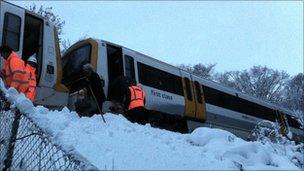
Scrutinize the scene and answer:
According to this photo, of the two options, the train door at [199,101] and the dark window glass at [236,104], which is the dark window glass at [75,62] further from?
the dark window glass at [236,104]

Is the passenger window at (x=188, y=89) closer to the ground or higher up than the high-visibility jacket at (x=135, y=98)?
higher up

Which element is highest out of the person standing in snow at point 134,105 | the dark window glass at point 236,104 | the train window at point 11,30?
the dark window glass at point 236,104

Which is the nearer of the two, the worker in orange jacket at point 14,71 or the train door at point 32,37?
the worker in orange jacket at point 14,71

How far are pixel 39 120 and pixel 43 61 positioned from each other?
23.7 feet

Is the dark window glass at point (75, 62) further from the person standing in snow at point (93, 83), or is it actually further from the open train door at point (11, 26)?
the person standing in snow at point (93, 83)

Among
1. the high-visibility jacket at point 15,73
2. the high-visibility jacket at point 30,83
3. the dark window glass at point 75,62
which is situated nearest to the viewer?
the high-visibility jacket at point 15,73

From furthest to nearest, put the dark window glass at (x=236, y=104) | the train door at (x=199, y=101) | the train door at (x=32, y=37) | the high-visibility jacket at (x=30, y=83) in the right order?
1. the dark window glass at (x=236, y=104)
2. the train door at (x=199, y=101)
3. the train door at (x=32, y=37)
4. the high-visibility jacket at (x=30, y=83)

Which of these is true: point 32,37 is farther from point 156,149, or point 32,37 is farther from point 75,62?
point 156,149

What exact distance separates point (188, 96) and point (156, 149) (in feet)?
40.3

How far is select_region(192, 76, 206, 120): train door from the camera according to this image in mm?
16797

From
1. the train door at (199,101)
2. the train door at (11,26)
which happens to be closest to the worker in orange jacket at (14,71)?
the train door at (11,26)

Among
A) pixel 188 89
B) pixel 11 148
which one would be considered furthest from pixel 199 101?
pixel 11 148

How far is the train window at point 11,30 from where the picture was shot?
1059 cm

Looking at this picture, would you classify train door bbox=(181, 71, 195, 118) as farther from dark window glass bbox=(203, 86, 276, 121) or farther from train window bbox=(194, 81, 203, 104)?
dark window glass bbox=(203, 86, 276, 121)
